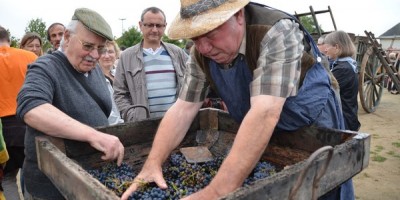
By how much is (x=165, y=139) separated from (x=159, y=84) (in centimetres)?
182

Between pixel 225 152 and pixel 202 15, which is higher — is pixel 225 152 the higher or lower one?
the lower one

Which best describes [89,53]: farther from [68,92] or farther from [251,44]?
[251,44]

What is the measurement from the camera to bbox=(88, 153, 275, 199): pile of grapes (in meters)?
1.61

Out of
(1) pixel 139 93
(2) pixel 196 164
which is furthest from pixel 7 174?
(2) pixel 196 164

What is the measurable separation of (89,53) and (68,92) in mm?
272

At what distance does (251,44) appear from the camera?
173cm

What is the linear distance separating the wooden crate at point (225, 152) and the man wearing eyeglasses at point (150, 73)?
1297mm

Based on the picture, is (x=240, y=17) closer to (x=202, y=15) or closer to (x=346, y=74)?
(x=202, y=15)

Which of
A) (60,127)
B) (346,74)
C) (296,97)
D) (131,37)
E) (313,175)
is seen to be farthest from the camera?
(131,37)

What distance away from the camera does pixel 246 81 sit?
1.88m

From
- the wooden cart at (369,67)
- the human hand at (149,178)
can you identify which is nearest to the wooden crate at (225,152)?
the human hand at (149,178)

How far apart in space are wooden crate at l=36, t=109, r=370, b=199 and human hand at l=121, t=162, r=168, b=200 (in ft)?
0.79

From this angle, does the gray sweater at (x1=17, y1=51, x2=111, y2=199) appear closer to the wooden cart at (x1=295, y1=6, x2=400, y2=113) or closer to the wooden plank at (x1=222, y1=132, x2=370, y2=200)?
the wooden plank at (x1=222, y1=132, x2=370, y2=200)

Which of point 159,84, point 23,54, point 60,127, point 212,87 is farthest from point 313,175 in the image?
point 23,54
